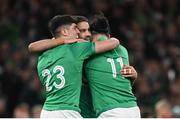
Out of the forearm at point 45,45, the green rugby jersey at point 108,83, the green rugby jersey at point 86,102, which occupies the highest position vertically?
the forearm at point 45,45

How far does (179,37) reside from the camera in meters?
14.4

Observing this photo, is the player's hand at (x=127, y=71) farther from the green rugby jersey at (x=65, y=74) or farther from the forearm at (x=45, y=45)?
the forearm at (x=45, y=45)

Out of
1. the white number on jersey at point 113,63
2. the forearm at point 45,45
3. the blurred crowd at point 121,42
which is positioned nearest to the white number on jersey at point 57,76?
the forearm at point 45,45

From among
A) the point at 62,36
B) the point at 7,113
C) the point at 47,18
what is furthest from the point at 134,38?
the point at 62,36

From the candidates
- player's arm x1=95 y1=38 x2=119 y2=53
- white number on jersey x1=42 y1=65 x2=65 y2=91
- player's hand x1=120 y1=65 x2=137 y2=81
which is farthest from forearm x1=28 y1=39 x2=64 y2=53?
player's hand x1=120 y1=65 x2=137 y2=81

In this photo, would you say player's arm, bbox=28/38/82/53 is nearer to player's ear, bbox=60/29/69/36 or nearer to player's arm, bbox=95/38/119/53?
player's ear, bbox=60/29/69/36

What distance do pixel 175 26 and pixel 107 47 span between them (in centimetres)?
745

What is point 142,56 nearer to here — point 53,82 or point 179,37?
point 179,37

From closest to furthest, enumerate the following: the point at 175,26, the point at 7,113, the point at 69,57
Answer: the point at 69,57 < the point at 7,113 < the point at 175,26

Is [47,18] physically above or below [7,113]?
above

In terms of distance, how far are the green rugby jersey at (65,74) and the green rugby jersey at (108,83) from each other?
0.14m

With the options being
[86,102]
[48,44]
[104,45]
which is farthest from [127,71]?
[48,44]

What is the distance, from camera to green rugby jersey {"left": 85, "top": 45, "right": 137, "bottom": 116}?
7.31 meters

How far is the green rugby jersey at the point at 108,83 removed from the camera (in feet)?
24.0
